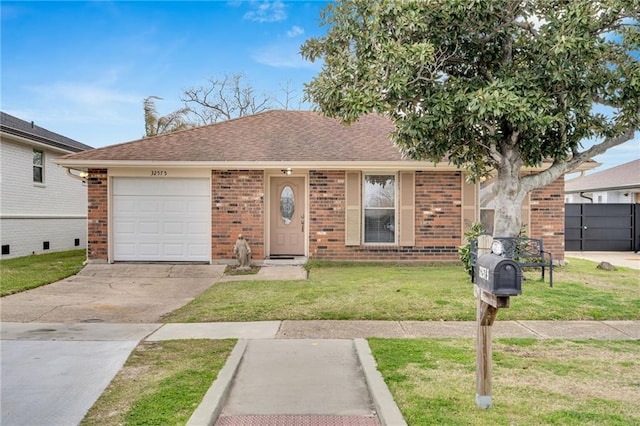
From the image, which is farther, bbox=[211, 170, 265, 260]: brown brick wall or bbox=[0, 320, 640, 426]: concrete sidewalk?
bbox=[211, 170, 265, 260]: brown brick wall

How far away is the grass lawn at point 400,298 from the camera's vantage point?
6164 mm

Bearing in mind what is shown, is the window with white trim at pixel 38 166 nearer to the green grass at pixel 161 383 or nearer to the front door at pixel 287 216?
the front door at pixel 287 216

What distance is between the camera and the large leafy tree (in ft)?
20.5

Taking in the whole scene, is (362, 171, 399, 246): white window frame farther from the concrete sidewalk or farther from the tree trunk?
the concrete sidewalk

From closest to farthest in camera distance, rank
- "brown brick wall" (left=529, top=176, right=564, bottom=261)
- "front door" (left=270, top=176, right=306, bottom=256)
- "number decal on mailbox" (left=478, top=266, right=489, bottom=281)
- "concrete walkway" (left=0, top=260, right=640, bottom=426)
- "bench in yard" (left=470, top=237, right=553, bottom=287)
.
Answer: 1. "number decal on mailbox" (left=478, top=266, right=489, bottom=281)
2. "concrete walkway" (left=0, top=260, right=640, bottom=426)
3. "bench in yard" (left=470, top=237, right=553, bottom=287)
4. "brown brick wall" (left=529, top=176, right=564, bottom=261)
5. "front door" (left=270, top=176, right=306, bottom=256)

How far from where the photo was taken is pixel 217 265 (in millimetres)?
10812

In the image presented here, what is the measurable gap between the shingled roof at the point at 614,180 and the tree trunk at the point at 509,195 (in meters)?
11.2

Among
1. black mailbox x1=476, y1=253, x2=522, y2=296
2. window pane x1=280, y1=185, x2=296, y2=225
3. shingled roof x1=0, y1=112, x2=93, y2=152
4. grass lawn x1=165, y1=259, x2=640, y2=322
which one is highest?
shingled roof x1=0, y1=112, x2=93, y2=152

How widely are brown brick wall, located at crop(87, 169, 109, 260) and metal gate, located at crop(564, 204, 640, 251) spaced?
15.2 m

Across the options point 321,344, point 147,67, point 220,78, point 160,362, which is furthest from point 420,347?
point 220,78

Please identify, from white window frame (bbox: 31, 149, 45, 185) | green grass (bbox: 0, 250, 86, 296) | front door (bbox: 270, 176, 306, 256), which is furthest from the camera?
white window frame (bbox: 31, 149, 45, 185)

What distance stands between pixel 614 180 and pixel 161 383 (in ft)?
78.7

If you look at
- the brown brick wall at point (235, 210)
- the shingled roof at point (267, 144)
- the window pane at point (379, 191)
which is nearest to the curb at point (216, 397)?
the brown brick wall at point (235, 210)

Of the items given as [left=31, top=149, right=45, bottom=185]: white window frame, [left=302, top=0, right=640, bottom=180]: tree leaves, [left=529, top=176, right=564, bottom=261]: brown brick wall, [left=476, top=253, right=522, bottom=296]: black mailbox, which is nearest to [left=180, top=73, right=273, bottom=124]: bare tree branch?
[left=31, top=149, right=45, bottom=185]: white window frame
